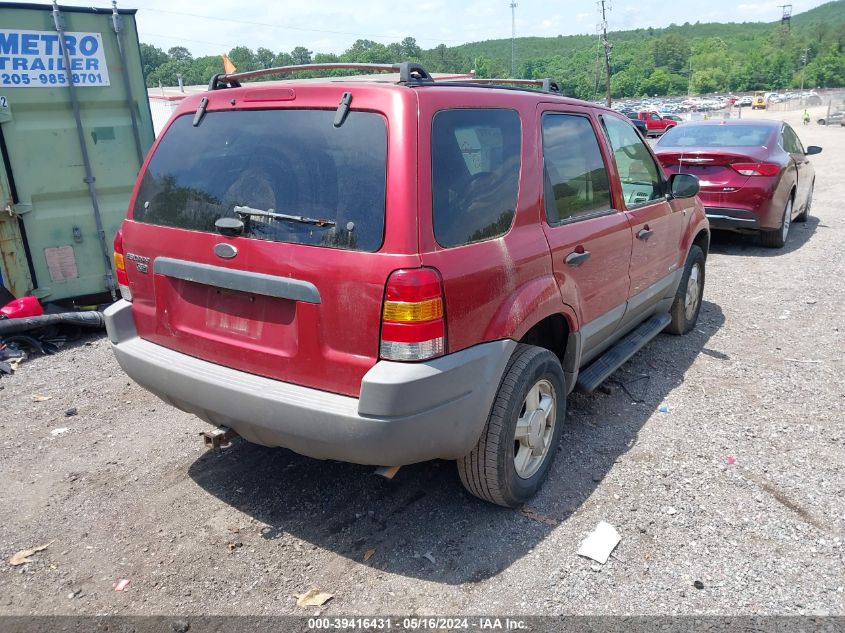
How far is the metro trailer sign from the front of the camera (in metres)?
5.60

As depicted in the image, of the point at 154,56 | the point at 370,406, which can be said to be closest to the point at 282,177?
the point at 370,406

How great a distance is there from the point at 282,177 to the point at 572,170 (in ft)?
5.50

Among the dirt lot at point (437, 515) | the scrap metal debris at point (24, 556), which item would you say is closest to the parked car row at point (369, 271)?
the dirt lot at point (437, 515)

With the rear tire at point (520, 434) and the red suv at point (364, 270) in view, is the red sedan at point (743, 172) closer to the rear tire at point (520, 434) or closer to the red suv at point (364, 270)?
the red suv at point (364, 270)

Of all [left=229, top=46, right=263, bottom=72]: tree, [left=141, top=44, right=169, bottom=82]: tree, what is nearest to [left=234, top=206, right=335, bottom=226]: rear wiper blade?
[left=141, top=44, right=169, bottom=82]: tree

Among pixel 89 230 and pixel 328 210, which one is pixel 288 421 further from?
pixel 89 230

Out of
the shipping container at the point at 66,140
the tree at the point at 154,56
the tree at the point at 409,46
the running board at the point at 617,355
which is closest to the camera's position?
the running board at the point at 617,355

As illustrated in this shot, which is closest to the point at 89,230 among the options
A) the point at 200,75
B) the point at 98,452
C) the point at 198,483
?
the point at 98,452

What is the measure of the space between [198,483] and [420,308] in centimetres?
186

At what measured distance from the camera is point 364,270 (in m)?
2.48

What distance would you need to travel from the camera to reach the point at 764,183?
8188 millimetres

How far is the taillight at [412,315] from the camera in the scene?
8.02ft

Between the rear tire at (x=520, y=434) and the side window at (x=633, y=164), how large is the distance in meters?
1.58

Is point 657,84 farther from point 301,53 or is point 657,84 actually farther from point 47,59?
point 47,59
